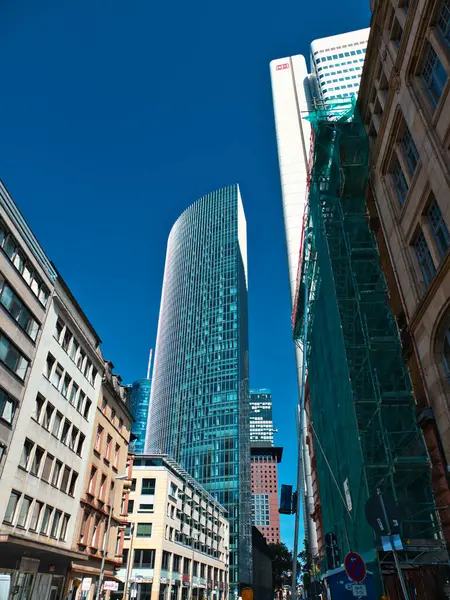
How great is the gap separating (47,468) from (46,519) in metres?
3.00

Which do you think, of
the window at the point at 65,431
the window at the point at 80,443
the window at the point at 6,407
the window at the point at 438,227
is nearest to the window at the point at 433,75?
the window at the point at 438,227

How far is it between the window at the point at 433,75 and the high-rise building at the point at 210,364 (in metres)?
122

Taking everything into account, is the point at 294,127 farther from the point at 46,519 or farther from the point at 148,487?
the point at 46,519

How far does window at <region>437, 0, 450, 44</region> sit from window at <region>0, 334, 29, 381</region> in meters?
25.2

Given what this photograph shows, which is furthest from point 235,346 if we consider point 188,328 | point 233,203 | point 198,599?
point 198,599

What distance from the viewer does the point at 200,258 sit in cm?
18000

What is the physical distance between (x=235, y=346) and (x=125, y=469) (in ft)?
352

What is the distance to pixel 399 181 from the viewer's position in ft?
84.1

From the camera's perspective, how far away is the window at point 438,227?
19.9m

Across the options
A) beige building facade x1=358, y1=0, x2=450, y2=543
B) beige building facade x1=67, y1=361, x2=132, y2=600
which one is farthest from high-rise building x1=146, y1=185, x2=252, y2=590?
beige building facade x1=358, y1=0, x2=450, y2=543

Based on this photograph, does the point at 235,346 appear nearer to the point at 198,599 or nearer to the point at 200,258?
the point at 200,258

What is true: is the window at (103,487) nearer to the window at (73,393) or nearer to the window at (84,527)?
the window at (84,527)

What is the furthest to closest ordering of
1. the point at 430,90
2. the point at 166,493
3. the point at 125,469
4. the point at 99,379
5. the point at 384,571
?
the point at 166,493
the point at 125,469
the point at 99,379
the point at 384,571
the point at 430,90

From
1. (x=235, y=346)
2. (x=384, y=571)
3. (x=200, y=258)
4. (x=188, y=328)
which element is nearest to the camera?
(x=384, y=571)
